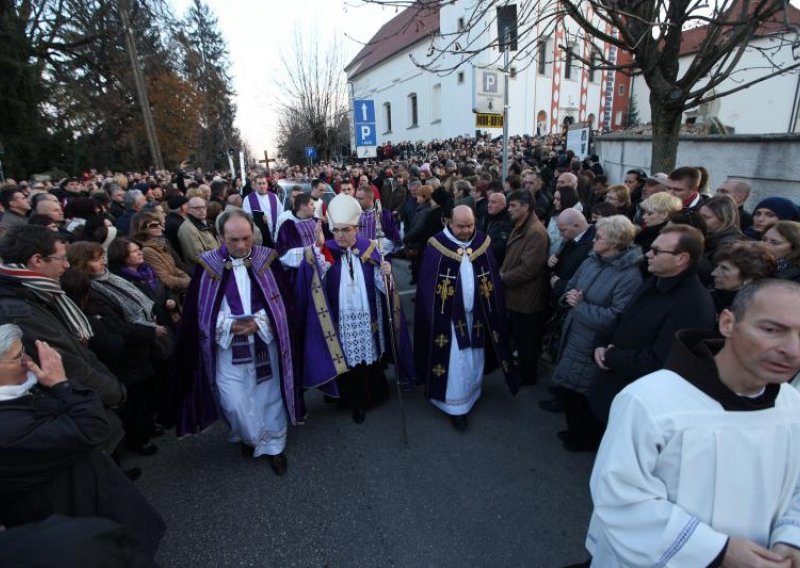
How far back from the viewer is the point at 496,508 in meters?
2.88

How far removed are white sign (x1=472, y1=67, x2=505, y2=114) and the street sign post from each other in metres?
4.69

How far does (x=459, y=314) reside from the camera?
379cm

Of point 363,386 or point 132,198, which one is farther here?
point 132,198

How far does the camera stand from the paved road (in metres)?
2.61

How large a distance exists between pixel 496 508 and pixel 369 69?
168 feet

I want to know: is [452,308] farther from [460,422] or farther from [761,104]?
[761,104]

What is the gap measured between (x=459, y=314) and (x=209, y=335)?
1943mm

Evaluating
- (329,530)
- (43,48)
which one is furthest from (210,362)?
(43,48)

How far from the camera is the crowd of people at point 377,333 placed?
1.50 meters

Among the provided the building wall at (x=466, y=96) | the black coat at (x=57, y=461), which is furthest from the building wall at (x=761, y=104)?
the black coat at (x=57, y=461)

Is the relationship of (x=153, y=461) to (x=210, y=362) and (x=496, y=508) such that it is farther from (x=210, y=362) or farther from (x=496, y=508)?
(x=496, y=508)

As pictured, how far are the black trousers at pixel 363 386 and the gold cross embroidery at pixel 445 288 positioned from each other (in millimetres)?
893

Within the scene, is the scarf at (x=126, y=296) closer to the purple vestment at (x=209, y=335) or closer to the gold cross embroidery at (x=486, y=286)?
the purple vestment at (x=209, y=335)

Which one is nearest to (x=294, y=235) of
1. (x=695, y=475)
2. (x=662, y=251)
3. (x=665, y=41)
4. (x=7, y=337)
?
(x=7, y=337)
